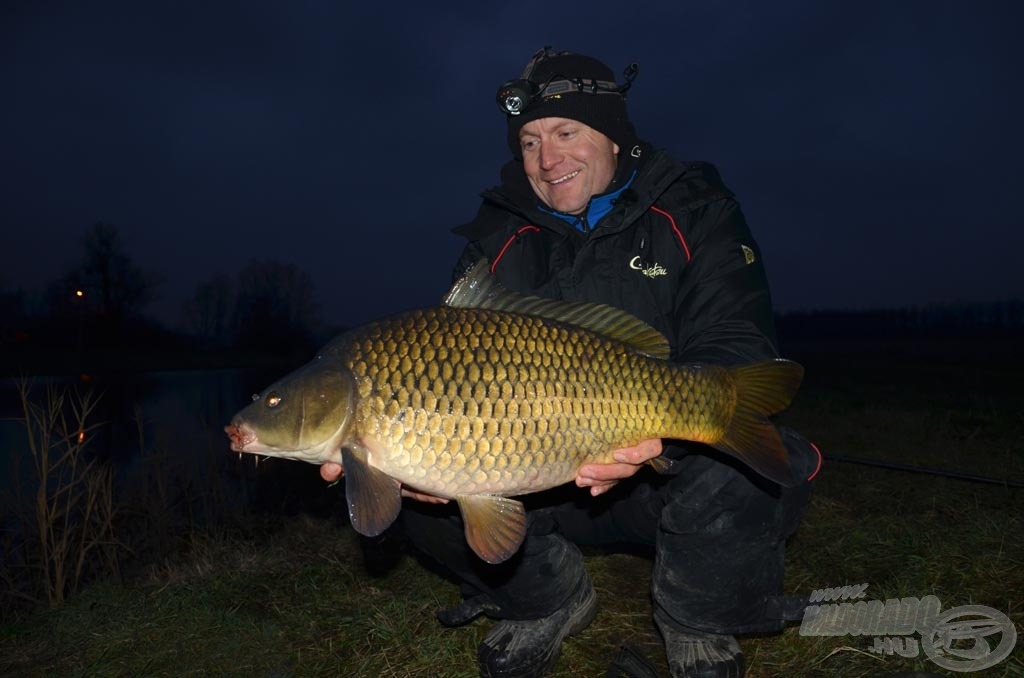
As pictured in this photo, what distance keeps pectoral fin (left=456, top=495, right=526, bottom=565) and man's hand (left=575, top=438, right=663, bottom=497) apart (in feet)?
0.65

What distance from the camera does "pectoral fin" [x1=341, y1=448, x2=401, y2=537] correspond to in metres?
1.47

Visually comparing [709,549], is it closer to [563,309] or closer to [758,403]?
[758,403]

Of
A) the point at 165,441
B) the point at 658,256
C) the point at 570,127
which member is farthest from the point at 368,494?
the point at 165,441

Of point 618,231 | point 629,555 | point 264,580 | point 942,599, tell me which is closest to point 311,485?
point 264,580

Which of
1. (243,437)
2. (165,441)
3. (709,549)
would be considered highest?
(243,437)

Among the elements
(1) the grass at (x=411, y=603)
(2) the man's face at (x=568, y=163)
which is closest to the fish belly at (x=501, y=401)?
(1) the grass at (x=411, y=603)

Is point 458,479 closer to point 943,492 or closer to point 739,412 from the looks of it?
point 739,412

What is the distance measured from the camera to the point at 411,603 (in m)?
2.20

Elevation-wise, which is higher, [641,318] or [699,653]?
[641,318]

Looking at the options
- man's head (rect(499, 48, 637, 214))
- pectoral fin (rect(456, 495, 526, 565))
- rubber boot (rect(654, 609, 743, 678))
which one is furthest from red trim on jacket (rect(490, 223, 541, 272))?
rubber boot (rect(654, 609, 743, 678))

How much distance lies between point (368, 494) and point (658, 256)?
1172mm

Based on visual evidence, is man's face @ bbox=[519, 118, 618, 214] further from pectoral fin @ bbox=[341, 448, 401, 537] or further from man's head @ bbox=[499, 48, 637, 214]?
pectoral fin @ bbox=[341, 448, 401, 537]

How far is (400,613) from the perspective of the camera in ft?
6.96

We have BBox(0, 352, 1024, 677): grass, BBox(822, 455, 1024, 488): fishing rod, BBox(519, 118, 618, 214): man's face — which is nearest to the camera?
BBox(0, 352, 1024, 677): grass
